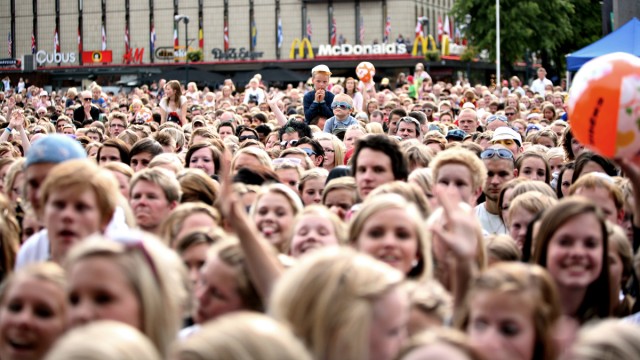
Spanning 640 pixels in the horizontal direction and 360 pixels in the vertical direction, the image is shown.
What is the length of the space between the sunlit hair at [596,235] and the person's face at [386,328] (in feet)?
5.81

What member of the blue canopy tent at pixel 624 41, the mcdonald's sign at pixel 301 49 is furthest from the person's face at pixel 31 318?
the mcdonald's sign at pixel 301 49

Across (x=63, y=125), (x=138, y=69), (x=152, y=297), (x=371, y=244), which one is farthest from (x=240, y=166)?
(x=138, y=69)

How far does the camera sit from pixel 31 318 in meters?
4.47

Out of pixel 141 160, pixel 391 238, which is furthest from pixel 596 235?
pixel 141 160

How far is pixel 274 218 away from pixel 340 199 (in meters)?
1.23

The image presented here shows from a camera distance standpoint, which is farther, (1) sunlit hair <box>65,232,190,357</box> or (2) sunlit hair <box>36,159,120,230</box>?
(2) sunlit hair <box>36,159,120,230</box>

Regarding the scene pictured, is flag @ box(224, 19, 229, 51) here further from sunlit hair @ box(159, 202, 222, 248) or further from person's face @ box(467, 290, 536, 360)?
person's face @ box(467, 290, 536, 360)

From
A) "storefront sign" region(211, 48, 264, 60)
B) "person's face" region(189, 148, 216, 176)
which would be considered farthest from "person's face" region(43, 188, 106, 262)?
"storefront sign" region(211, 48, 264, 60)

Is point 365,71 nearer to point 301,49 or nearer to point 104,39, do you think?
point 301,49

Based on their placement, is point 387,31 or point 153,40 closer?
point 387,31

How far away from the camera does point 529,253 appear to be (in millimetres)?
6480

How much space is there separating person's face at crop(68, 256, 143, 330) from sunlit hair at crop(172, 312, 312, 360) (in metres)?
0.94

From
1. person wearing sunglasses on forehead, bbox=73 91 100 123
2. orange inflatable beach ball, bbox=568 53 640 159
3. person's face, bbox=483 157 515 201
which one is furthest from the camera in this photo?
person wearing sunglasses on forehead, bbox=73 91 100 123

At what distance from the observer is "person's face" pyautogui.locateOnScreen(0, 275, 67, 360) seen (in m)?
4.43
